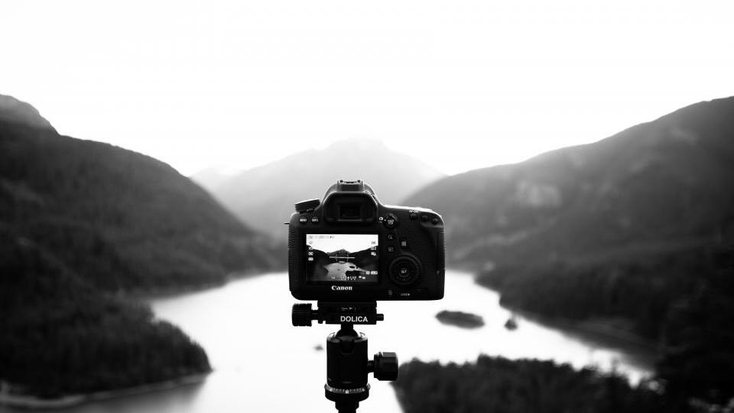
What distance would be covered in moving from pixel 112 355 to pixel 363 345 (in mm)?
9050

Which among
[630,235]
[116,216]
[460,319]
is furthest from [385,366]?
[460,319]

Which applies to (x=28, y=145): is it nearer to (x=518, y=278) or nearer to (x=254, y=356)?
(x=254, y=356)

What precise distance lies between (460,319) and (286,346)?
4625mm

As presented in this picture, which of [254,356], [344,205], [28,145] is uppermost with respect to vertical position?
[28,145]

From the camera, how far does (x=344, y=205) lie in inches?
64.3

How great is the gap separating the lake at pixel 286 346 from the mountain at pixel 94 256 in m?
0.45

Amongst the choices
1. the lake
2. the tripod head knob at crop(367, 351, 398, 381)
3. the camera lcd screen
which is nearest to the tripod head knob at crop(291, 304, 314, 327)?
the camera lcd screen

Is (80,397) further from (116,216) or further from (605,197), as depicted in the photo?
(605,197)

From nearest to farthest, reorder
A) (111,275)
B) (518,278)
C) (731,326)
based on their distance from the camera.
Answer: (731,326)
(111,275)
(518,278)

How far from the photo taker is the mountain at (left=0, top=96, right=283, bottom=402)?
4738 millimetres

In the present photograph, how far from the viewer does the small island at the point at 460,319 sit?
38.6 feet

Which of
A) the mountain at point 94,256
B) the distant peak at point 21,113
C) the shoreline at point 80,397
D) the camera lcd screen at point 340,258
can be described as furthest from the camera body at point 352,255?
the shoreline at point 80,397

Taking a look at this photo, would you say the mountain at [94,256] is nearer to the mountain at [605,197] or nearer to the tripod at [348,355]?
the tripod at [348,355]

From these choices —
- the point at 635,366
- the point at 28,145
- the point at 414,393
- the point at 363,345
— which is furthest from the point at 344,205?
the point at 414,393
